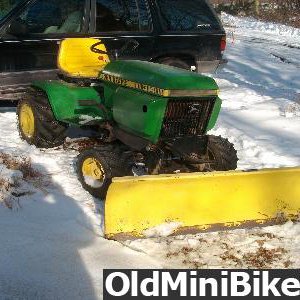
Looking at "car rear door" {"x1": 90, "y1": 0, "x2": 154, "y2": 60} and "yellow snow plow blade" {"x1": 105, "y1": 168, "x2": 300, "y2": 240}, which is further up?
"car rear door" {"x1": 90, "y1": 0, "x2": 154, "y2": 60}

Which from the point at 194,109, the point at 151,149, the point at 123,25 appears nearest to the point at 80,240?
the point at 151,149

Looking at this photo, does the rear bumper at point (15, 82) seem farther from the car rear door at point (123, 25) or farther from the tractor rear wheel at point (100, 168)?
the tractor rear wheel at point (100, 168)

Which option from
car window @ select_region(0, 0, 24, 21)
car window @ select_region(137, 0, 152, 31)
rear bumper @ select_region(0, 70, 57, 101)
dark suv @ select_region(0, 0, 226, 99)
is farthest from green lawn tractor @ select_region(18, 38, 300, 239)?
car window @ select_region(137, 0, 152, 31)

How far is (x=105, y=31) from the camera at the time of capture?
7715mm

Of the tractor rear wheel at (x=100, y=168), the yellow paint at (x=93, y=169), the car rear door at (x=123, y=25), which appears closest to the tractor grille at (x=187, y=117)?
the tractor rear wheel at (x=100, y=168)

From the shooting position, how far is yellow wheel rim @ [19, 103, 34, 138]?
627cm

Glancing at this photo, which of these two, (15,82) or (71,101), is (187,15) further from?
(71,101)

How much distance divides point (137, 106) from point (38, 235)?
4.99ft

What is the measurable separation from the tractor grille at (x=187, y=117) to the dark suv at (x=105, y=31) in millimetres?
3052

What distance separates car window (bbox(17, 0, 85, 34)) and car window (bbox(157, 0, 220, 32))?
1282 mm

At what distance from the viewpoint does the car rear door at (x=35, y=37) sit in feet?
23.7

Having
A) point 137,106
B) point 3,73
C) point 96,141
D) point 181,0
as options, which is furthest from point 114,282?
point 181,0

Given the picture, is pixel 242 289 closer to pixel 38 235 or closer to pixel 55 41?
pixel 38 235

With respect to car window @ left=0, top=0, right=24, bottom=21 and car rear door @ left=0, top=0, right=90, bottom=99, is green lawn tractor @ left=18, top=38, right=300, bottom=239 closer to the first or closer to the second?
car rear door @ left=0, top=0, right=90, bottom=99
